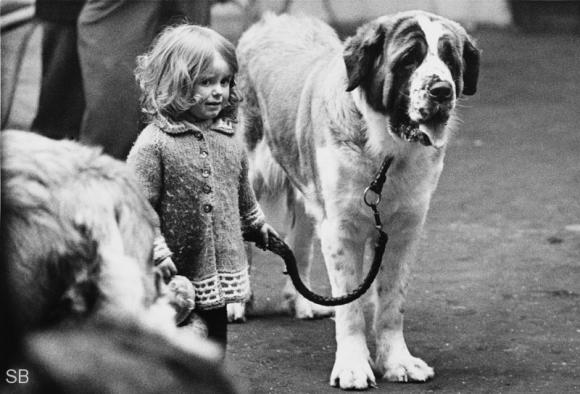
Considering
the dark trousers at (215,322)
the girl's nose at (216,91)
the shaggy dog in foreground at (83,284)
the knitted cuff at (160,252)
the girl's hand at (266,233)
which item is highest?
the shaggy dog in foreground at (83,284)

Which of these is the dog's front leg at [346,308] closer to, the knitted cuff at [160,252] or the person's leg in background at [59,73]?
the knitted cuff at [160,252]

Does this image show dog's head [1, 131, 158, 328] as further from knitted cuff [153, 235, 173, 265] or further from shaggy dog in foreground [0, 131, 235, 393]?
knitted cuff [153, 235, 173, 265]

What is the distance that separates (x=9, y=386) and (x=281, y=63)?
4901 mm

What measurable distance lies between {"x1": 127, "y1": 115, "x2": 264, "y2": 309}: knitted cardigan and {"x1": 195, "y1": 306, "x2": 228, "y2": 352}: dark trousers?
68 mm

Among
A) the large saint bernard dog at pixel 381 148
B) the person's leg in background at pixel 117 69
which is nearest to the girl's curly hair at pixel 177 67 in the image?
the large saint bernard dog at pixel 381 148

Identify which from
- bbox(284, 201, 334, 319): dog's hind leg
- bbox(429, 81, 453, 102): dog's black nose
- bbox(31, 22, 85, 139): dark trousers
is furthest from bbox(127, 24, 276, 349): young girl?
bbox(31, 22, 85, 139): dark trousers

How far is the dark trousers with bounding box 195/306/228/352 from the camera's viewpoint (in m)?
4.11

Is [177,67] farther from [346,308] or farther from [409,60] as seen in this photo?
[346,308]

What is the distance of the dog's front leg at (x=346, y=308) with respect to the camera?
4.97 m

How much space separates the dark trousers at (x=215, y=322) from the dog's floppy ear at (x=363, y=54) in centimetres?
121

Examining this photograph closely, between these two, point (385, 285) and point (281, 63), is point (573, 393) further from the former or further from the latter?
point (281, 63)

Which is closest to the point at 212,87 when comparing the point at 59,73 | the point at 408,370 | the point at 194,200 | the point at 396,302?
the point at 194,200

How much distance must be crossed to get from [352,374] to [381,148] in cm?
89

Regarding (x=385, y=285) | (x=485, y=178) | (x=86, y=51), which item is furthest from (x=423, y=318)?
(x=485, y=178)
